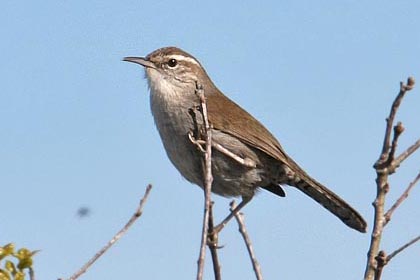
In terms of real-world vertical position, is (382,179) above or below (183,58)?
below

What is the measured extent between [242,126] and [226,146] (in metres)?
0.32

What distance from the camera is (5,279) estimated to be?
280 cm

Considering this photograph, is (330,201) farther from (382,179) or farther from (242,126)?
(382,179)

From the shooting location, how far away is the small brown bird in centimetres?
665

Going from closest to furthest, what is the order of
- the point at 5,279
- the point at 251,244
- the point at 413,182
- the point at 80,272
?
1. the point at 5,279
2. the point at 80,272
3. the point at 413,182
4. the point at 251,244

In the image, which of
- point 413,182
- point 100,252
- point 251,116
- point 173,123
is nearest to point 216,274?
point 100,252

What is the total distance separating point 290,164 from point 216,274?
3329 millimetres

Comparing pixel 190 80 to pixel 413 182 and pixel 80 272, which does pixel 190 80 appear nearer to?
pixel 413 182

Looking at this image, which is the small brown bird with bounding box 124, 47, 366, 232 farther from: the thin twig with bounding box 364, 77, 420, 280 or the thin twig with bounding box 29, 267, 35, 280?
the thin twig with bounding box 29, 267, 35, 280

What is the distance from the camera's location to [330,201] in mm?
7152

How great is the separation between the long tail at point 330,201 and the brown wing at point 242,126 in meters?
0.27

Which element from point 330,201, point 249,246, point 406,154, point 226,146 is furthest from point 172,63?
point 406,154

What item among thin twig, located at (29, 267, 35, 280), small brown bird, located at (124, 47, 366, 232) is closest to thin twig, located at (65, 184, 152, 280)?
thin twig, located at (29, 267, 35, 280)

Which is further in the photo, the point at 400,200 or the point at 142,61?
the point at 142,61
